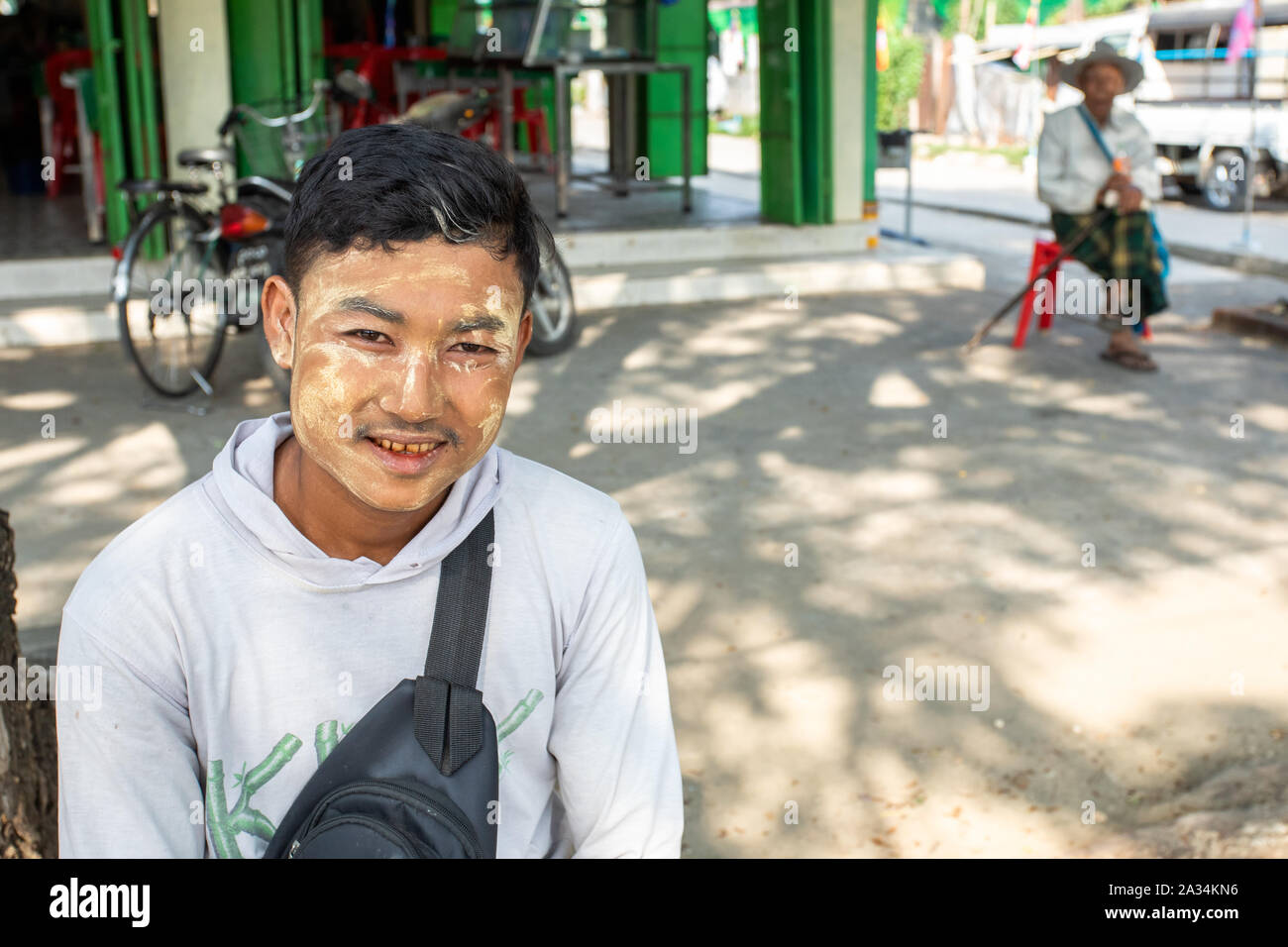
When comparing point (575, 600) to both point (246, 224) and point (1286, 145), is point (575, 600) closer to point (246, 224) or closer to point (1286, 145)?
point (246, 224)

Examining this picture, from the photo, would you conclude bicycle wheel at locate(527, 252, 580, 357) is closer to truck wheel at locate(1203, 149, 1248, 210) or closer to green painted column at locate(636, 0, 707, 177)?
green painted column at locate(636, 0, 707, 177)

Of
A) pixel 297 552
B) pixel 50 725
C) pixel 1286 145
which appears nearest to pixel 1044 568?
pixel 50 725

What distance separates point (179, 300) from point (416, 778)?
17.5 feet

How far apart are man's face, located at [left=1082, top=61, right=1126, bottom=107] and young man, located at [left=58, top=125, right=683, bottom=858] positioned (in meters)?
6.63

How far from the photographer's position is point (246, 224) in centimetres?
611

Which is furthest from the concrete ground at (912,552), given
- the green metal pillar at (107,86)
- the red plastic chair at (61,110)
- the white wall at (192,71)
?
the red plastic chair at (61,110)

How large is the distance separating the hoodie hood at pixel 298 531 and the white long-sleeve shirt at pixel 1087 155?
21.6 feet

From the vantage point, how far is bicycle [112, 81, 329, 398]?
611 centimetres

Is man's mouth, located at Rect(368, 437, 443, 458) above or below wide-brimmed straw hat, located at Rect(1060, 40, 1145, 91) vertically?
below

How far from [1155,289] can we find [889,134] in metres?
4.81

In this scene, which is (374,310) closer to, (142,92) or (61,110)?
(142,92)

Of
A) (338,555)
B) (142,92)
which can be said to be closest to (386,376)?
(338,555)

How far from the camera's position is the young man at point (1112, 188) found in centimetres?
730

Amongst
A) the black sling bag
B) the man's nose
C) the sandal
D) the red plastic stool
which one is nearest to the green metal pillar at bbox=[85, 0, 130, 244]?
the red plastic stool
